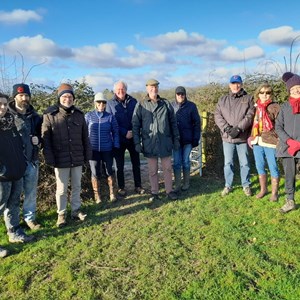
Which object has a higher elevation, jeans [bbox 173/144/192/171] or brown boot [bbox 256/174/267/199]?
jeans [bbox 173/144/192/171]

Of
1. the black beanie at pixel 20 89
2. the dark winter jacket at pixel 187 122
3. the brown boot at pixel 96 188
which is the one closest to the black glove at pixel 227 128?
the dark winter jacket at pixel 187 122

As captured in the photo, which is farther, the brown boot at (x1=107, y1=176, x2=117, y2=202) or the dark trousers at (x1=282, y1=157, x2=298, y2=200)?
the brown boot at (x1=107, y1=176, x2=117, y2=202)

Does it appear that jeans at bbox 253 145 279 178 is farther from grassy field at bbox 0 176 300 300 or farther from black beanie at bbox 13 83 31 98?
black beanie at bbox 13 83 31 98

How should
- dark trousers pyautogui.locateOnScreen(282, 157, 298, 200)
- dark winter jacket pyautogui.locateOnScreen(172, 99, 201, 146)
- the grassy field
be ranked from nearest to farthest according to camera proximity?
the grassy field, dark trousers pyautogui.locateOnScreen(282, 157, 298, 200), dark winter jacket pyautogui.locateOnScreen(172, 99, 201, 146)

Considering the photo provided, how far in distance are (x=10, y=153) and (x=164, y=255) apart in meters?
2.44

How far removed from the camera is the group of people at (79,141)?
4.71 metres

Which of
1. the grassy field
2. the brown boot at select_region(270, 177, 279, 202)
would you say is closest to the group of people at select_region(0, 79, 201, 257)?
the grassy field

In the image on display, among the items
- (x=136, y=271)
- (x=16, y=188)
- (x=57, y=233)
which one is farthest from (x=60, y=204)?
(x=136, y=271)

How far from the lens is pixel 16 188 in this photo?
15.7 ft

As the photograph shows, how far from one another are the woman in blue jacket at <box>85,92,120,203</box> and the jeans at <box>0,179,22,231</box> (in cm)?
159

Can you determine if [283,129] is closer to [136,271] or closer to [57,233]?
[136,271]

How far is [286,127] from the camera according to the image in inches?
211

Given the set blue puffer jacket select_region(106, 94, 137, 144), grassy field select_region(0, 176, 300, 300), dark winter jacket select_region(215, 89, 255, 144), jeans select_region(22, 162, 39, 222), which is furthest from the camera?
blue puffer jacket select_region(106, 94, 137, 144)

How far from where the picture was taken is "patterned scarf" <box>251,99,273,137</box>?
19.0ft
